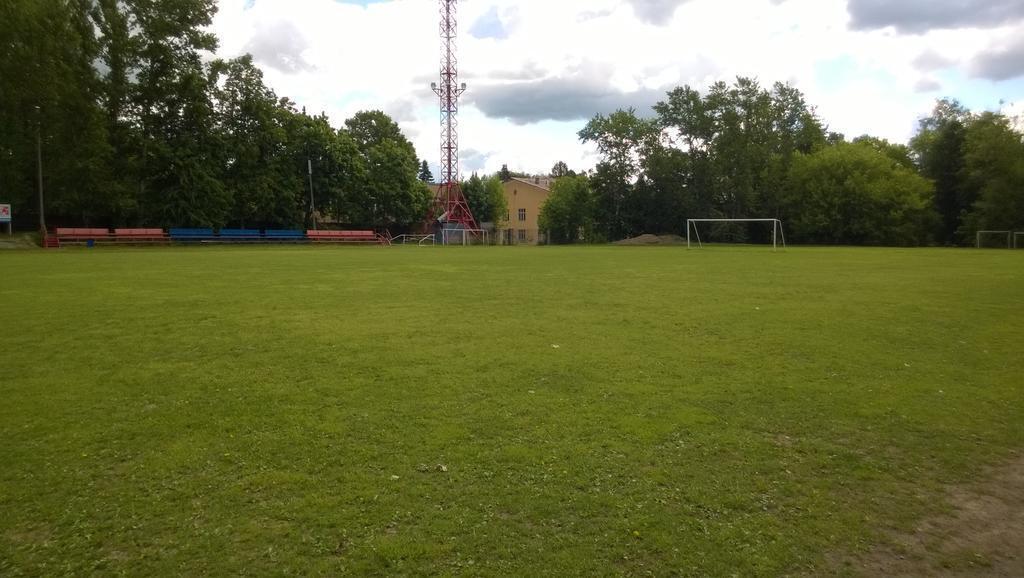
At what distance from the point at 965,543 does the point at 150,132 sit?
2221 inches

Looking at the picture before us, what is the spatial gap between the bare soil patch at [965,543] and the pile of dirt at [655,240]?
58602 mm

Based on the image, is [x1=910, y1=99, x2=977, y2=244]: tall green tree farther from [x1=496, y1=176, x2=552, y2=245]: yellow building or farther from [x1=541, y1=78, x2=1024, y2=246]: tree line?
[x1=496, y1=176, x2=552, y2=245]: yellow building

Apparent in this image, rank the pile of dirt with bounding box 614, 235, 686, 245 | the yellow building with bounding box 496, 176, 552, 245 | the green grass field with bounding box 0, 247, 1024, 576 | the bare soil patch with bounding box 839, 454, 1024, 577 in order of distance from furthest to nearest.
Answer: the yellow building with bounding box 496, 176, 552, 245 → the pile of dirt with bounding box 614, 235, 686, 245 → the green grass field with bounding box 0, 247, 1024, 576 → the bare soil patch with bounding box 839, 454, 1024, 577

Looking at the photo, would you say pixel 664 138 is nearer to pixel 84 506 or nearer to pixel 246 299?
pixel 246 299

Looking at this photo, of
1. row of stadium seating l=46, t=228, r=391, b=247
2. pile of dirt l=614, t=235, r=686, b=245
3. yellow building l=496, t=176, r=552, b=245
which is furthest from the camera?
yellow building l=496, t=176, r=552, b=245

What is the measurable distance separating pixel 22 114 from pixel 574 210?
51.9 meters

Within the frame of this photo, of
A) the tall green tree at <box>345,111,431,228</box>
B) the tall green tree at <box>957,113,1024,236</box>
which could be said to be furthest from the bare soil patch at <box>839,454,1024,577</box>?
the tall green tree at <box>345,111,431,228</box>

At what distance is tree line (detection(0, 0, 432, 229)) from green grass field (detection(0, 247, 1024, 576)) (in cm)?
3828

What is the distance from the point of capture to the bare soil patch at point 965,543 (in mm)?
3342

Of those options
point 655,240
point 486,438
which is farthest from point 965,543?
point 655,240

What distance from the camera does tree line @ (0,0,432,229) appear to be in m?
40.1

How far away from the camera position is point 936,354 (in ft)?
27.0

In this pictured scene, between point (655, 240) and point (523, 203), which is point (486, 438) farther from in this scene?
point (523, 203)

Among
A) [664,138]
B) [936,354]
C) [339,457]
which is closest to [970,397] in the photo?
[936,354]
